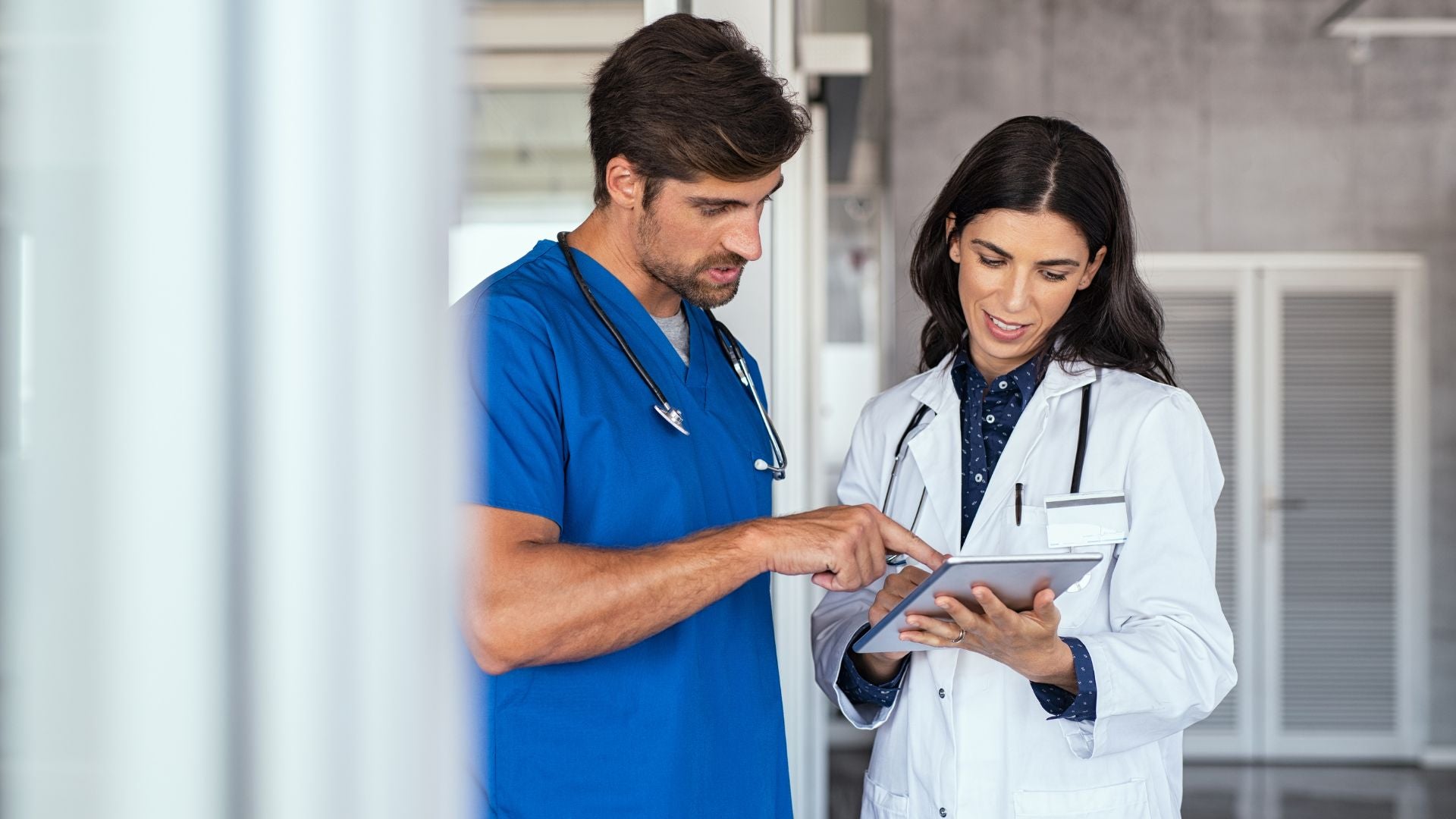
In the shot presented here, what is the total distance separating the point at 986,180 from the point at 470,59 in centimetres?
130

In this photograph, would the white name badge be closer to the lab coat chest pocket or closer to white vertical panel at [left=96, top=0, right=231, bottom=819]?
the lab coat chest pocket

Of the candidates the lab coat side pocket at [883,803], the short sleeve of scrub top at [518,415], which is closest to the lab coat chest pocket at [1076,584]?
the lab coat side pocket at [883,803]

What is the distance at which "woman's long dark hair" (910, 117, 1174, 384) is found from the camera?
1556 millimetres

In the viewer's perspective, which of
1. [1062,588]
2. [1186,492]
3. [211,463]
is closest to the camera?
[211,463]

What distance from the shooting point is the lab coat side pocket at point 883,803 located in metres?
1.56

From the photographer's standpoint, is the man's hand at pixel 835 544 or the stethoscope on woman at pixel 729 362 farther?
the stethoscope on woman at pixel 729 362

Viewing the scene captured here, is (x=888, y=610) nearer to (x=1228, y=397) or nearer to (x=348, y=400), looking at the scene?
(x=348, y=400)

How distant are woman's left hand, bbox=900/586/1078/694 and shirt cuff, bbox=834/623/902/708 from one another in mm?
216

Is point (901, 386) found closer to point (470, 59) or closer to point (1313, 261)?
point (470, 59)

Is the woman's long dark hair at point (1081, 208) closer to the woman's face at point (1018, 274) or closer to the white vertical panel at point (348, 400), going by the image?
the woman's face at point (1018, 274)

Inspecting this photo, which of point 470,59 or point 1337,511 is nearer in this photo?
point 470,59

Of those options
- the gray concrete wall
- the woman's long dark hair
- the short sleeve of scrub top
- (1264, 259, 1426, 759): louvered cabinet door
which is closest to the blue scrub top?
the short sleeve of scrub top

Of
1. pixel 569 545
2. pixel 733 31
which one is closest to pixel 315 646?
pixel 569 545

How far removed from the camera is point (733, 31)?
1.50 meters
